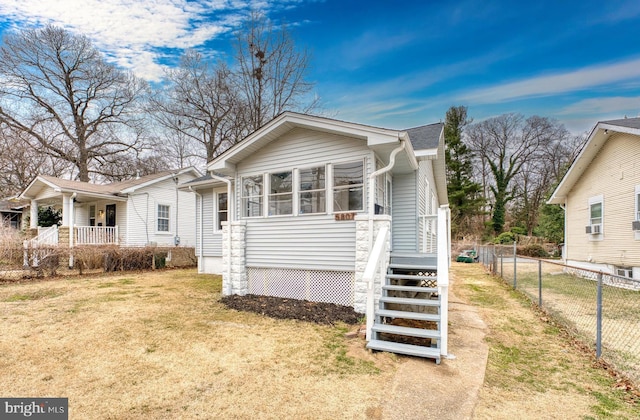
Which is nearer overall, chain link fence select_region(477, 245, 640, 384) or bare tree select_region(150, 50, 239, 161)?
chain link fence select_region(477, 245, 640, 384)

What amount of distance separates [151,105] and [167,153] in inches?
147

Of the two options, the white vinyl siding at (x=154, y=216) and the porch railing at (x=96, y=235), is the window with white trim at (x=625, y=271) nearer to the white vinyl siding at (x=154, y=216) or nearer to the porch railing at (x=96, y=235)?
the white vinyl siding at (x=154, y=216)

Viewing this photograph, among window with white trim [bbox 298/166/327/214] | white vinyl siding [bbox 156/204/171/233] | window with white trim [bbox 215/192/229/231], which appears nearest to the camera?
window with white trim [bbox 298/166/327/214]

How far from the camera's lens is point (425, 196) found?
9.59m

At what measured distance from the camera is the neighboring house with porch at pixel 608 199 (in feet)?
30.6

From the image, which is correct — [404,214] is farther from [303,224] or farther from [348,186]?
[303,224]

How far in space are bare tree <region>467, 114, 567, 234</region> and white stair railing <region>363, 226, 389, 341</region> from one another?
2798 cm

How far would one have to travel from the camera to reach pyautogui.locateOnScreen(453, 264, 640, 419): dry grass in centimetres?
295

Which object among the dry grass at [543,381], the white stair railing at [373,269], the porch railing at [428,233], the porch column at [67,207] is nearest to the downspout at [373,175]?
the white stair railing at [373,269]

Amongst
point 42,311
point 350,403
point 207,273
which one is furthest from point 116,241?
point 350,403

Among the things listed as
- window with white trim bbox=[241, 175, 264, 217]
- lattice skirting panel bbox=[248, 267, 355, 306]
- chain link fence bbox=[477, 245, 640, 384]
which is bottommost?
chain link fence bbox=[477, 245, 640, 384]

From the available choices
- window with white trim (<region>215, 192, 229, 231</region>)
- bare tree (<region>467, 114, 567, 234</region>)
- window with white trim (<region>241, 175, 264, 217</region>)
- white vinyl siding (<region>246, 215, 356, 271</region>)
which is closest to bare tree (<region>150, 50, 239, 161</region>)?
window with white trim (<region>215, 192, 229, 231</region>)

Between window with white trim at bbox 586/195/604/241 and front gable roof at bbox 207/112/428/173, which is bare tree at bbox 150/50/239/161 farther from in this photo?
window with white trim at bbox 586/195/604/241

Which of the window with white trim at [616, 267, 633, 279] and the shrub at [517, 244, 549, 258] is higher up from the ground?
the window with white trim at [616, 267, 633, 279]
